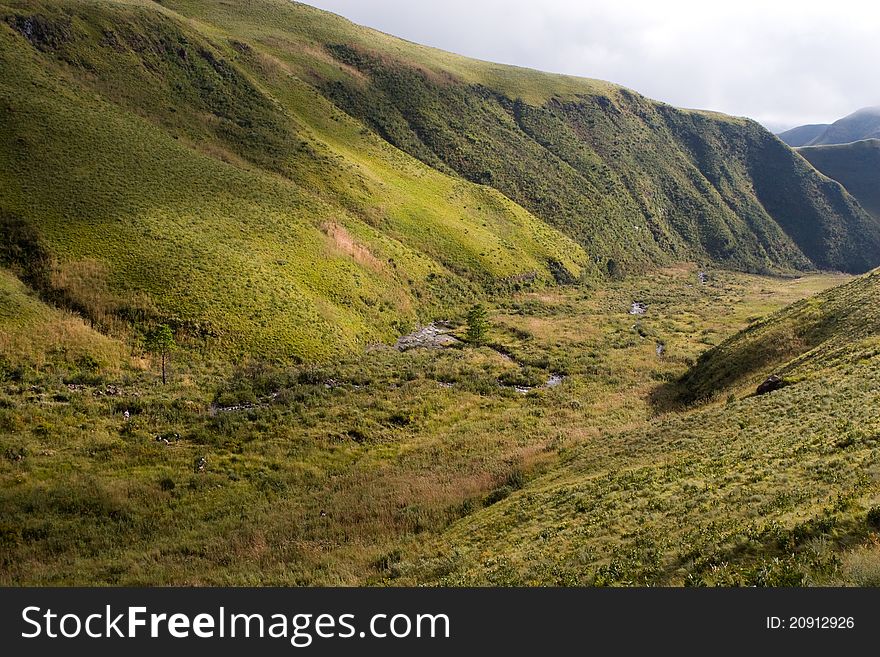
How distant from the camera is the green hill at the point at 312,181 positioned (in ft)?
138

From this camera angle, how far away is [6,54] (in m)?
56.4

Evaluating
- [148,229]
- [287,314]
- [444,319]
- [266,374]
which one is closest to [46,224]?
[148,229]

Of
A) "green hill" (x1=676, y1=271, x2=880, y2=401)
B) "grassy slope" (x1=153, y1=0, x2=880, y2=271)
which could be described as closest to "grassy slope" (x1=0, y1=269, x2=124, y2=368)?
"green hill" (x1=676, y1=271, x2=880, y2=401)

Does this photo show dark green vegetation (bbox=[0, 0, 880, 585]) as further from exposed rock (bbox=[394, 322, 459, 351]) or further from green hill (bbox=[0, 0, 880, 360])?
exposed rock (bbox=[394, 322, 459, 351])

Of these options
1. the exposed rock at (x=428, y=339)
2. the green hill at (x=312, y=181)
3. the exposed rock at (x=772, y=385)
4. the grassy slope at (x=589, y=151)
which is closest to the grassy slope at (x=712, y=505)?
the exposed rock at (x=772, y=385)

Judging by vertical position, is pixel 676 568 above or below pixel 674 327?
below

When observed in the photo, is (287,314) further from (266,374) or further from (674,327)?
(674,327)

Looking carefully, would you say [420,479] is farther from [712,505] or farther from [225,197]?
[225,197]

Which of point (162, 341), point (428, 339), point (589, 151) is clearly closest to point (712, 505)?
point (162, 341)

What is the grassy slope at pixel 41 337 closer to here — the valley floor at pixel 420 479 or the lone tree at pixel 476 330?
the valley floor at pixel 420 479

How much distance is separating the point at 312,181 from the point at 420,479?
5404 cm

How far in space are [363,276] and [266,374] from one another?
70.2 feet

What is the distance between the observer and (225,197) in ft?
180

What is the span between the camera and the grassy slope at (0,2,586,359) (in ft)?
136
